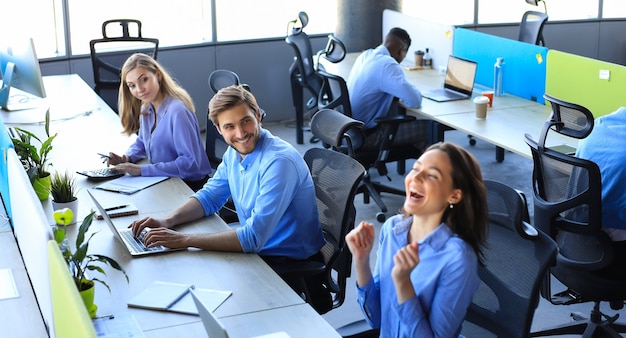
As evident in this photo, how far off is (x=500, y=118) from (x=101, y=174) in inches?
95.8

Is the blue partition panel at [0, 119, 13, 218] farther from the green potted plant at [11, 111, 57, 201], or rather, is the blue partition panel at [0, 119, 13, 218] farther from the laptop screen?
the laptop screen

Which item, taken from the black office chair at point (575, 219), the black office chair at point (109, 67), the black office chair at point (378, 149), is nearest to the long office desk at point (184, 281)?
the black office chair at point (575, 219)

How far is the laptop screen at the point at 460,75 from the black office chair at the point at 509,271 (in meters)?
3.01

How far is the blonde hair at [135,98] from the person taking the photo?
4119mm

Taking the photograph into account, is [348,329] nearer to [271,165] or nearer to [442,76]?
[271,165]

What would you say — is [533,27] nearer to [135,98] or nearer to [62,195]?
[135,98]

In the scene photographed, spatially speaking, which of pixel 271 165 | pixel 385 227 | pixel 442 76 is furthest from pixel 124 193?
pixel 442 76

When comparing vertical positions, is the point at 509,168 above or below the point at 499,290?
below

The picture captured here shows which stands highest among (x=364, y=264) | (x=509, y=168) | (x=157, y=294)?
(x=364, y=264)

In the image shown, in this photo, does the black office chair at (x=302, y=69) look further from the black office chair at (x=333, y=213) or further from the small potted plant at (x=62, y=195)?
the small potted plant at (x=62, y=195)

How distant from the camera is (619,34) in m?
8.86

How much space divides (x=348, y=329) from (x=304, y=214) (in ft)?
1.59

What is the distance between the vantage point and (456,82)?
5.83m

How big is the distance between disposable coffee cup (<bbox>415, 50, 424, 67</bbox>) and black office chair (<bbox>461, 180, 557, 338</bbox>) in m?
4.04
